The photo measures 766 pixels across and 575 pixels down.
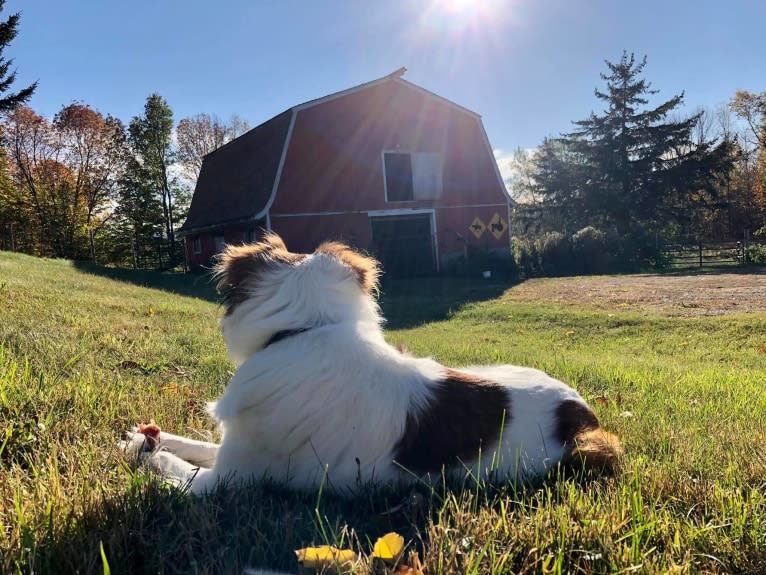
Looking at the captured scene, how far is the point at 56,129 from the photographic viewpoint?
39531 millimetres

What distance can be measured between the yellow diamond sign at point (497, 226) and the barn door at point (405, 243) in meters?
3.36

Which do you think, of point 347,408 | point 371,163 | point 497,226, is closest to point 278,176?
point 371,163

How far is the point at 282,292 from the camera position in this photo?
246cm

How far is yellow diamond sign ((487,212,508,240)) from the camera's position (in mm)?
25094

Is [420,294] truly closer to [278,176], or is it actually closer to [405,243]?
[405,243]

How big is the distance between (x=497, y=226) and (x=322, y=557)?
24.8 meters

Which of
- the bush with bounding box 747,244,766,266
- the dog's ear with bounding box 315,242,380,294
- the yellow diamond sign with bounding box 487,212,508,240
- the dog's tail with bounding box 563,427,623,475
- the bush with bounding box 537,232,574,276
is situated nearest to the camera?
the dog's tail with bounding box 563,427,623,475

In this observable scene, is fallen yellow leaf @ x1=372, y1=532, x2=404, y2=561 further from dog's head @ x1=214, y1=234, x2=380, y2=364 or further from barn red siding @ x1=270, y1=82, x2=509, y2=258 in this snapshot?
barn red siding @ x1=270, y1=82, x2=509, y2=258

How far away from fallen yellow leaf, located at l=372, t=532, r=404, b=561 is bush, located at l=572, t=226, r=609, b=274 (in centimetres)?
2609

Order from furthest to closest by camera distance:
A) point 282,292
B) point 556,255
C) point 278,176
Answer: point 556,255
point 278,176
point 282,292

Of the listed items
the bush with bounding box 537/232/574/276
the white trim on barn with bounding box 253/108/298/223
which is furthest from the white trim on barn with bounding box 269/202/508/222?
the bush with bounding box 537/232/574/276

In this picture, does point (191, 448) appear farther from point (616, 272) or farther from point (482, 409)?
point (616, 272)

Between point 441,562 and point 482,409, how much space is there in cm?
86

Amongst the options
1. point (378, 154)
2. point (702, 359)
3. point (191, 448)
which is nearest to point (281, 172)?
Result: point (378, 154)
